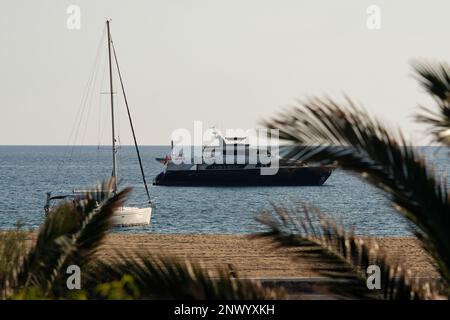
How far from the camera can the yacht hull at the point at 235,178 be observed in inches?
3723

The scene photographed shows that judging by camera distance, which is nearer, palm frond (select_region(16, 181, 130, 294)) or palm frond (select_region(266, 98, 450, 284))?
palm frond (select_region(266, 98, 450, 284))

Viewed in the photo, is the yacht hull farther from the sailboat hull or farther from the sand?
the sand

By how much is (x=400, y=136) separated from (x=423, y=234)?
88 centimetres

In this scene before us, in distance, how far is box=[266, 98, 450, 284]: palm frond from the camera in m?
6.11

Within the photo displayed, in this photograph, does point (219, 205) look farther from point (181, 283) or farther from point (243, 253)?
point (181, 283)

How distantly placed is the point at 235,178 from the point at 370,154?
8842cm

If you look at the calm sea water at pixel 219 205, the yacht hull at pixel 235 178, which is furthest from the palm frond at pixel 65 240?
the yacht hull at pixel 235 178

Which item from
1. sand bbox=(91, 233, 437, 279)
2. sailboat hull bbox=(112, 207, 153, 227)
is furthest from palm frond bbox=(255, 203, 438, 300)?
sailboat hull bbox=(112, 207, 153, 227)

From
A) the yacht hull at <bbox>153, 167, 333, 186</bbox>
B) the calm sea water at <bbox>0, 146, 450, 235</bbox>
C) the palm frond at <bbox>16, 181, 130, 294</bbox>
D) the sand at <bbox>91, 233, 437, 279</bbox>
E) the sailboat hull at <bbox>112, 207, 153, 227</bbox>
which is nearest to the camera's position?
the palm frond at <bbox>16, 181, 130, 294</bbox>

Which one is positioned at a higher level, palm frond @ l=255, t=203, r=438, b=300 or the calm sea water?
palm frond @ l=255, t=203, r=438, b=300

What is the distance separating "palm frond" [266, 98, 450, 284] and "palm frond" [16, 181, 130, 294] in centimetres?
195

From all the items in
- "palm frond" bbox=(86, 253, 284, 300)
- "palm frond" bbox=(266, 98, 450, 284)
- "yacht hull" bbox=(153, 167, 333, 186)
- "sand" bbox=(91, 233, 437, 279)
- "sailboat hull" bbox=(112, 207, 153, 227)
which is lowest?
"yacht hull" bbox=(153, 167, 333, 186)

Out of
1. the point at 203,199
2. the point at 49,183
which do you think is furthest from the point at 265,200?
the point at 49,183

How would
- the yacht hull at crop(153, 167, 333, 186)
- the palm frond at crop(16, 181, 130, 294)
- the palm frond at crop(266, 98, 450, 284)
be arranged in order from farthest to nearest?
the yacht hull at crop(153, 167, 333, 186) < the palm frond at crop(16, 181, 130, 294) < the palm frond at crop(266, 98, 450, 284)
